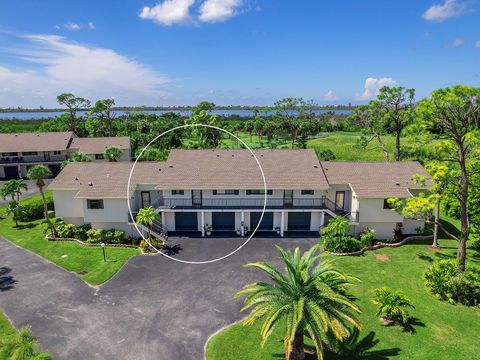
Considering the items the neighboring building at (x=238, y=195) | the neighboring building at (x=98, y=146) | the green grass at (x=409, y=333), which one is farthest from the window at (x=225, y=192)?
the neighboring building at (x=98, y=146)

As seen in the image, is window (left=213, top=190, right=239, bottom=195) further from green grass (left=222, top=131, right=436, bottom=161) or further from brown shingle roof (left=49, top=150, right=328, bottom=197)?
green grass (left=222, top=131, right=436, bottom=161)

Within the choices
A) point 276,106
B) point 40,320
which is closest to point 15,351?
point 40,320

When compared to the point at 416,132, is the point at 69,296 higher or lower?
lower

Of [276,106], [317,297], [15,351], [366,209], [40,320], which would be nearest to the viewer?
[15,351]

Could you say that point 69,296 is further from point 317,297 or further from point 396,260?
point 396,260

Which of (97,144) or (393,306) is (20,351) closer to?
(393,306)

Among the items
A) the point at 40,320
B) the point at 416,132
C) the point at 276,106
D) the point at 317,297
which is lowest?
the point at 40,320

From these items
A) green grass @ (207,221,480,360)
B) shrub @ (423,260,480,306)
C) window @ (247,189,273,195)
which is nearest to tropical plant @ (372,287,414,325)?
green grass @ (207,221,480,360)
